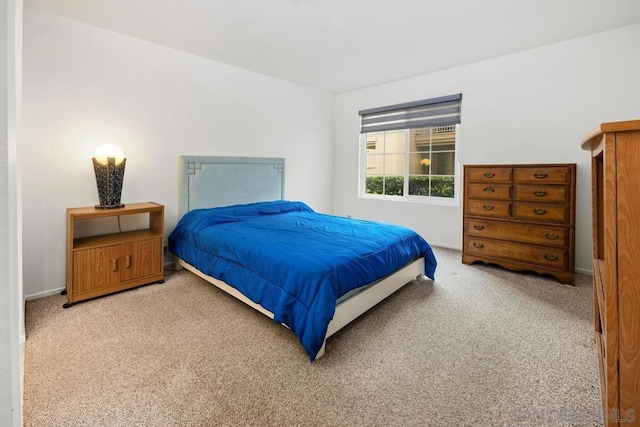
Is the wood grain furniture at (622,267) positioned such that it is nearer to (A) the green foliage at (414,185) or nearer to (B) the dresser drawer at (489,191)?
(B) the dresser drawer at (489,191)

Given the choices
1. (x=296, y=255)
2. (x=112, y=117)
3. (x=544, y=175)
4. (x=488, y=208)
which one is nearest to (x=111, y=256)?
(x=112, y=117)

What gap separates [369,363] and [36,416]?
1596 mm

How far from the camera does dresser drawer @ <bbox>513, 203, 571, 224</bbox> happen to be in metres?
2.90

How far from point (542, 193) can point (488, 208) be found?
1.63 ft

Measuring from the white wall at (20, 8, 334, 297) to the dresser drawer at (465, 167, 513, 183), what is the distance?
259 centimetres

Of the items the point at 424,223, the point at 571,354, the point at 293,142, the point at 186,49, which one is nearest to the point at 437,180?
the point at 424,223

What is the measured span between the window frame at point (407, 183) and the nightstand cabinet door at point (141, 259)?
3.20 m

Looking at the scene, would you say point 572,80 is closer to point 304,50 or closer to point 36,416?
point 304,50

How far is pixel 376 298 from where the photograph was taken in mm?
2359

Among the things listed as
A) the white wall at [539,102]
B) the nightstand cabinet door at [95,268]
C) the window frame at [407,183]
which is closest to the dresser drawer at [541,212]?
the white wall at [539,102]

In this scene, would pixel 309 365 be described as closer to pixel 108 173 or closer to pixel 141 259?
pixel 141 259

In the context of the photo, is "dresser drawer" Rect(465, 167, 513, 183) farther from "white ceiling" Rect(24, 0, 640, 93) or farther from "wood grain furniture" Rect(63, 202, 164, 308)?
"wood grain furniture" Rect(63, 202, 164, 308)

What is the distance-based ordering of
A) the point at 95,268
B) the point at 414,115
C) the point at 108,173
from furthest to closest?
1. the point at 414,115
2. the point at 108,173
3. the point at 95,268

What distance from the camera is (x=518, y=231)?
10.3 ft
